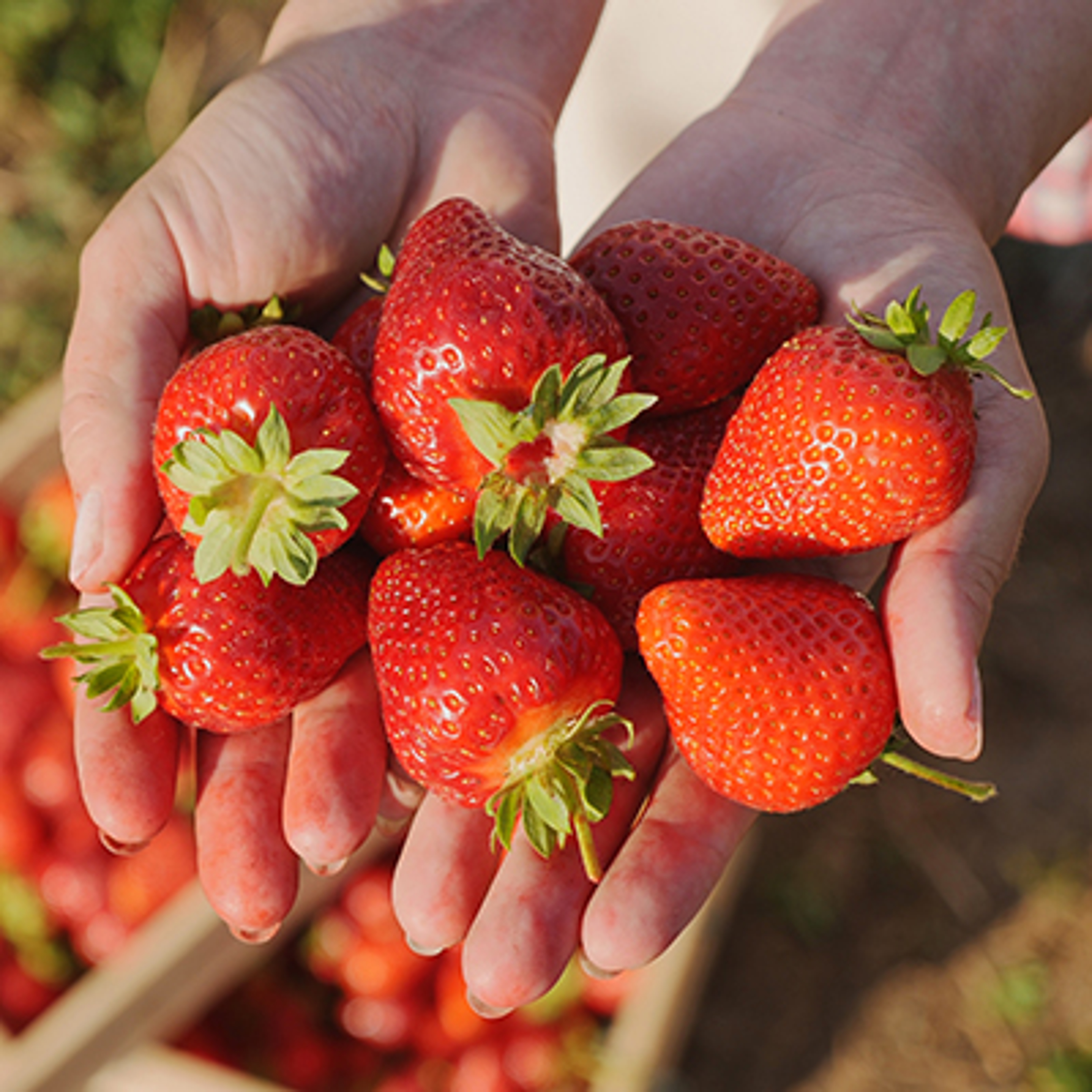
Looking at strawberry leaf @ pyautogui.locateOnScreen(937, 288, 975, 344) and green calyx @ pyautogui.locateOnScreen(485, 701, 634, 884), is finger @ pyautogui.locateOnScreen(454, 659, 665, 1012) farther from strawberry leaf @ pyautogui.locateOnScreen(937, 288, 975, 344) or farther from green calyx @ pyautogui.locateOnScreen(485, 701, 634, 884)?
strawberry leaf @ pyautogui.locateOnScreen(937, 288, 975, 344)

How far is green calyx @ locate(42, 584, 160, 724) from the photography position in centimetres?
175

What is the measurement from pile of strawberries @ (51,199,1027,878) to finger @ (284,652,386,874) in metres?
0.09

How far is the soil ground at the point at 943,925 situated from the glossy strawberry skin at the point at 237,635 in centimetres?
223

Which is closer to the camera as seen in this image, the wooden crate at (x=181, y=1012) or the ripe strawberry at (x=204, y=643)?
the ripe strawberry at (x=204, y=643)

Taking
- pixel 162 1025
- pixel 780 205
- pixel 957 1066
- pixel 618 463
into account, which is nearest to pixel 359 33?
pixel 780 205

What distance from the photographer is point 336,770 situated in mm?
1880

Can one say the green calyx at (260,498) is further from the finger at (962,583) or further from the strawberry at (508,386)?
the finger at (962,583)

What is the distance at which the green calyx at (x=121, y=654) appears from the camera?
175 centimetres

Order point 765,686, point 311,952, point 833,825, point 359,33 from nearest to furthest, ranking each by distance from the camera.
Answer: point 765,686, point 359,33, point 311,952, point 833,825

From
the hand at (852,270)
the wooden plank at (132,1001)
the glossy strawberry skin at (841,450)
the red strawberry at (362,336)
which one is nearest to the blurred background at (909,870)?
the wooden plank at (132,1001)

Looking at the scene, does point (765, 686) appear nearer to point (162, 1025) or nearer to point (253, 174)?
point (253, 174)

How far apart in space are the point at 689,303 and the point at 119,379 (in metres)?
1.00

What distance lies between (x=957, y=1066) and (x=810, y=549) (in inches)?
94.9

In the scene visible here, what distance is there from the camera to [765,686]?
5.46ft
